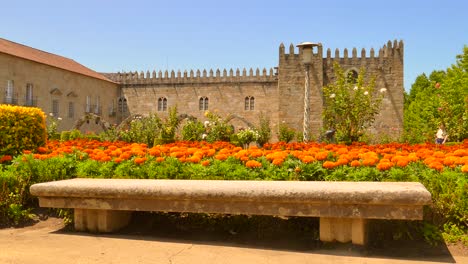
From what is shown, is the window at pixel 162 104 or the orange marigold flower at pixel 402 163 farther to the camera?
the window at pixel 162 104

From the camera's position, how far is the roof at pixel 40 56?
86.3 ft

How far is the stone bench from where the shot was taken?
3.85m

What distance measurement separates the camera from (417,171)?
16.4 ft

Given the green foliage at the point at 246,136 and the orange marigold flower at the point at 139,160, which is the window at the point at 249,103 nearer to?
the green foliage at the point at 246,136

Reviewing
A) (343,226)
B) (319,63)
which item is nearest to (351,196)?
(343,226)

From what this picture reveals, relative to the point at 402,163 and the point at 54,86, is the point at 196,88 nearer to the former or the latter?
the point at 54,86

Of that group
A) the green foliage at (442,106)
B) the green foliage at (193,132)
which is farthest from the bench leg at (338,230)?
the green foliage at (442,106)

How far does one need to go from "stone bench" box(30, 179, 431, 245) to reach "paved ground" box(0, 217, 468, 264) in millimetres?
215

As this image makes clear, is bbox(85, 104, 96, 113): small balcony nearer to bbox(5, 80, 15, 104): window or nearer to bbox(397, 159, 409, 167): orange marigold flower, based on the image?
bbox(5, 80, 15, 104): window

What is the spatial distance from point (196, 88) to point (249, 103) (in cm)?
411

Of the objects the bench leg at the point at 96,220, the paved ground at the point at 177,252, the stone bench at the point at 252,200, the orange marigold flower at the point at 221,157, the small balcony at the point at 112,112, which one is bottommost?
the paved ground at the point at 177,252

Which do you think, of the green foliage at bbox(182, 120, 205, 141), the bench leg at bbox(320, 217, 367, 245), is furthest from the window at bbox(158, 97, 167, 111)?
A: the bench leg at bbox(320, 217, 367, 245)

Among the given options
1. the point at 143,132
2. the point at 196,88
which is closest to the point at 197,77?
the point at 196,88

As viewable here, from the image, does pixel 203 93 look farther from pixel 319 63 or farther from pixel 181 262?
pixel 181 262
